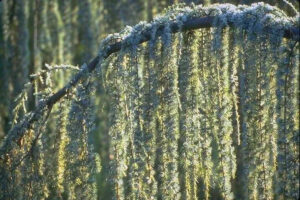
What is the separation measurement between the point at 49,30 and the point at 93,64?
2677 mm

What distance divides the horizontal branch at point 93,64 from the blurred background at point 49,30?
6.87 ft

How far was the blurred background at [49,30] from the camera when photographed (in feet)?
14.7

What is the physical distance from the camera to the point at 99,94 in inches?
179

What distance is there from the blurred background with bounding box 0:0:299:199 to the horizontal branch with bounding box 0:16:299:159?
6.87ft

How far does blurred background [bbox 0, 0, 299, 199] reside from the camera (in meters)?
4.49

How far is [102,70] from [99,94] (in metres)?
2.60

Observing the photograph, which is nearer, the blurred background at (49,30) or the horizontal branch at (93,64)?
the horizontal branch at (93,64)

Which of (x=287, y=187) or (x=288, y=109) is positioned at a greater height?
(x=288, y=109)

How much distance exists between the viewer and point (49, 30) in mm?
4648

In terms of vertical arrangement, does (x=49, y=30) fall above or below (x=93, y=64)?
above

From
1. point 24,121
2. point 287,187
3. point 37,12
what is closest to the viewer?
point 287,187

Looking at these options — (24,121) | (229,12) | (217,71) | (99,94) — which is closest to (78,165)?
(24,121)

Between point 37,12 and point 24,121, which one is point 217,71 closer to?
point 24,121

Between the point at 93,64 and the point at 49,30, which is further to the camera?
the point at 49,30
